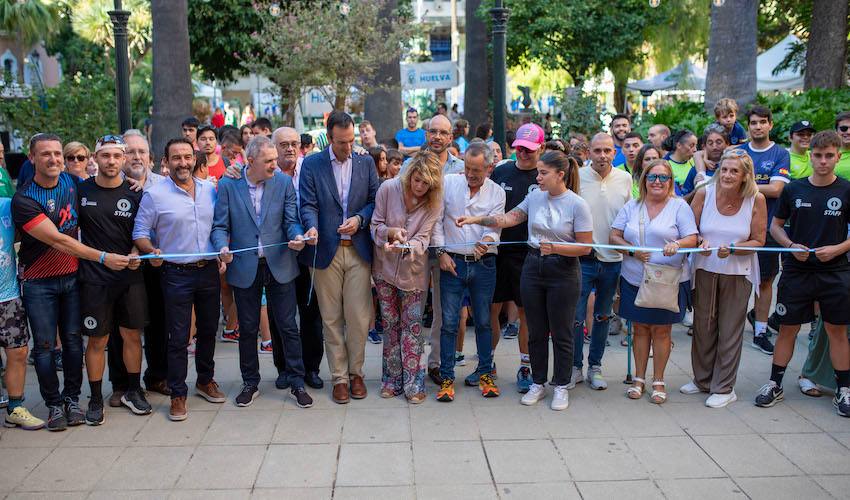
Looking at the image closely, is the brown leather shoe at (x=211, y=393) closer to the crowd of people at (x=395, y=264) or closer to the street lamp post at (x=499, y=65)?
the crowd of people at (x=395, y=264)

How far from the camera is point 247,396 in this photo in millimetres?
6195

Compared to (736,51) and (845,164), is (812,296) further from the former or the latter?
(736,51)

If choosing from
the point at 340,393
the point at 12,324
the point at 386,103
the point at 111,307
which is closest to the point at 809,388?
the point at 340,393

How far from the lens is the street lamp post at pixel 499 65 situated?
10727mm

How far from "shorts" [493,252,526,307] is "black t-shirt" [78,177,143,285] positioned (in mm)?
2847

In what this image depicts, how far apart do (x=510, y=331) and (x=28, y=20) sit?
29688mm

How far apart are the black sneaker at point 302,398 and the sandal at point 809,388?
3879 mm

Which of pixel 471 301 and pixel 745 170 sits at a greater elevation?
pixel 745 170

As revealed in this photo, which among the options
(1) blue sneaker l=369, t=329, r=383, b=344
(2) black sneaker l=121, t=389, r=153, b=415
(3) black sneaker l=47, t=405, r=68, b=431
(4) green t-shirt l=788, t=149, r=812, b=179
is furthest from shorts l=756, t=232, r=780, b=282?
(3) black sneaker l=47, t=405, r=68, b=431

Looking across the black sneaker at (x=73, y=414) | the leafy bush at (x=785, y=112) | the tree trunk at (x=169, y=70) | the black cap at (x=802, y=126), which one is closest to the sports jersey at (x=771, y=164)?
the black cap at (x=802, y=126)

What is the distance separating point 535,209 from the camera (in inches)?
236

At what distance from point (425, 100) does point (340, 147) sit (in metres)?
20.1

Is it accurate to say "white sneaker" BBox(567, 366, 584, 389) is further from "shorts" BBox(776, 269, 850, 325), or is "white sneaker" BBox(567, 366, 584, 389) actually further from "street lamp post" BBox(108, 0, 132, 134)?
"street lamp post" BBox(108, 0, 132, 134)

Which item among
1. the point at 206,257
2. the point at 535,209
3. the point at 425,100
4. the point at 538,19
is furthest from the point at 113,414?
the point at 425,100
